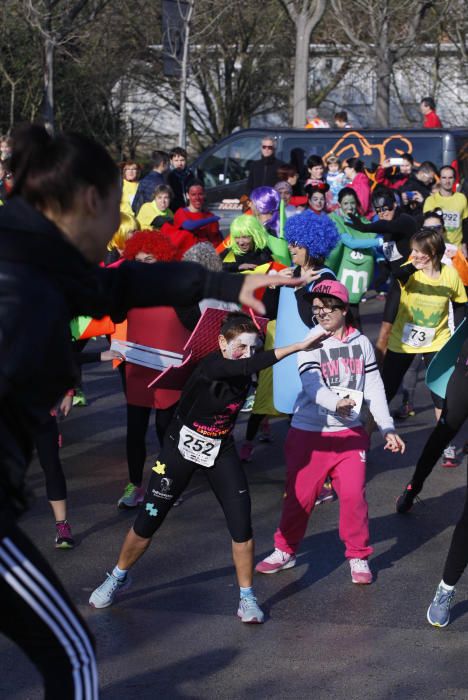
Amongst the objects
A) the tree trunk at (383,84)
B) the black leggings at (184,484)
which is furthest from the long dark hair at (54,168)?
the tree trunk at (383,84)

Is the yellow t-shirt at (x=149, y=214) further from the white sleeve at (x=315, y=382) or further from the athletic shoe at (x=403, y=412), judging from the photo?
the white sleeve at (x=315, y=382)

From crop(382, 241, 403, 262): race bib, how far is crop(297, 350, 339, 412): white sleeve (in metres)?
4.22

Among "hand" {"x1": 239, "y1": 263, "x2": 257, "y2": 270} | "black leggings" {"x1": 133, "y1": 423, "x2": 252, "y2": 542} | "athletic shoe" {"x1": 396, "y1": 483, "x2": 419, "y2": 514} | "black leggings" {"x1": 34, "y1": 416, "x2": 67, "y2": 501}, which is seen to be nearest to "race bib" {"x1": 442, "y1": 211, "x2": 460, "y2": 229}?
"hand" {"x1": 239, "y1": 263, "x2": 257, "y2": 270}

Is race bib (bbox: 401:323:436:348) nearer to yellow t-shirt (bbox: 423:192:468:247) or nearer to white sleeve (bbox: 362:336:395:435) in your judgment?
white sleeve (bbox: 362:336:395:435)

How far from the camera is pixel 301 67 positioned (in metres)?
25.0

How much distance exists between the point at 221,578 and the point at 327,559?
2.20ft

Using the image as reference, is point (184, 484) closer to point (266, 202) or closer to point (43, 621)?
point (43, 621)

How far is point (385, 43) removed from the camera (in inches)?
1044

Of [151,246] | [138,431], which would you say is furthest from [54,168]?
→ [138,431]

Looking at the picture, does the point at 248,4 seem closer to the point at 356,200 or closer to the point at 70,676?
the point at 356,200

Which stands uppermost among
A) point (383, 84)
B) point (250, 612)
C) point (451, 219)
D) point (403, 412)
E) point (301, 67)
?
point (301, 67)

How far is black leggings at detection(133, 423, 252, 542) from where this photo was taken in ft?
17.0

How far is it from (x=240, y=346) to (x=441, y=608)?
1.51 metres

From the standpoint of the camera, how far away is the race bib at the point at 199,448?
5.20 metres
